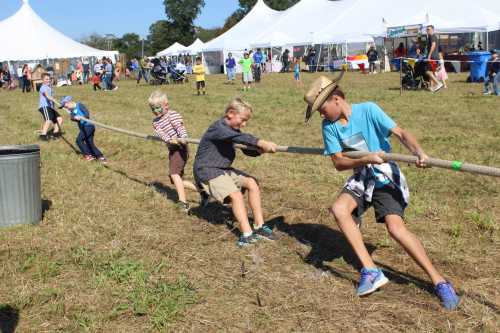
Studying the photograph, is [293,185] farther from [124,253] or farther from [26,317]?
[26,317]

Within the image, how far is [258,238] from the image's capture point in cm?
530

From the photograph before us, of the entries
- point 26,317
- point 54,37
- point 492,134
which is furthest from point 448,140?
point 54,37

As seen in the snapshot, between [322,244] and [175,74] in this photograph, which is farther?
[175,74]

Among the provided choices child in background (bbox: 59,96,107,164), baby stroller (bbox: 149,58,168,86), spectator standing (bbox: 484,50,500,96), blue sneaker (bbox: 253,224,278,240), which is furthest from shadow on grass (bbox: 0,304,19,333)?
baby stroller (bbox: 149,58,168,86)

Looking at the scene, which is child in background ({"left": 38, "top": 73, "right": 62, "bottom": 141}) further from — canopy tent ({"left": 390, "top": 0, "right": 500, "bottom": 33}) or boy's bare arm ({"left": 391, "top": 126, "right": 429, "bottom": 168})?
canopy tent ({"left": 390, "top": 0, "right": 500, "bottom": 33})

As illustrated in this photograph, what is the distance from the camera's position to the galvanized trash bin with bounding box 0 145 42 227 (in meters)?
5.86

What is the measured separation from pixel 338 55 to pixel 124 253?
107ft

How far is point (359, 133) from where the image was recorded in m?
4.04

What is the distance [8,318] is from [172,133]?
3.12 meters

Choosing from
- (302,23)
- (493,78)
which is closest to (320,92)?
(493,78)

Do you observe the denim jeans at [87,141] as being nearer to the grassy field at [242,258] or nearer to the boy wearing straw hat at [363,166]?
the grassy field at [242,258]

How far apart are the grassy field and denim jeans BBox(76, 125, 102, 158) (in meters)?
0.92

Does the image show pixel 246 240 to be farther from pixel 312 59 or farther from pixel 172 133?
pixel 312 59

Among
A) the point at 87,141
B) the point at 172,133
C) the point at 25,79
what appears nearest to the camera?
the point at 172,133
